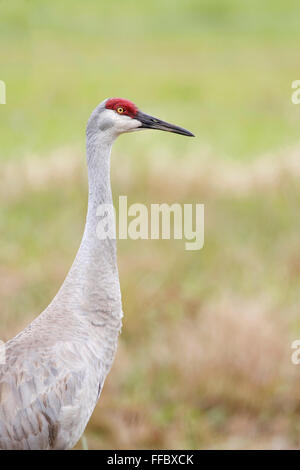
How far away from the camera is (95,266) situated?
306 cm

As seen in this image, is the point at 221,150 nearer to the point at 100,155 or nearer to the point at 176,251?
the point at 176,251

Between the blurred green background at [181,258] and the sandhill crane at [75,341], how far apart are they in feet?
4.33

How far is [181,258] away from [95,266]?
4099mm

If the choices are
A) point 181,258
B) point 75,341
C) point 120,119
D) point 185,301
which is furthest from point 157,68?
point 75,341

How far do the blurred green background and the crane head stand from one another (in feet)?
6.29

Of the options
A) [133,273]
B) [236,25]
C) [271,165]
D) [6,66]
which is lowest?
Answer: [133,273]

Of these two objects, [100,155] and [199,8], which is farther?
[199,8]

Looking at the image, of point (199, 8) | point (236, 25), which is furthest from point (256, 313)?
point (199, 8)

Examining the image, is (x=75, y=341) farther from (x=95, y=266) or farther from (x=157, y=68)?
(x=157, y=68)

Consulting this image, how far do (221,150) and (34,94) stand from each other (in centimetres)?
446

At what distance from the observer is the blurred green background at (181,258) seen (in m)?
5.54

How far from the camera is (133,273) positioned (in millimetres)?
6613

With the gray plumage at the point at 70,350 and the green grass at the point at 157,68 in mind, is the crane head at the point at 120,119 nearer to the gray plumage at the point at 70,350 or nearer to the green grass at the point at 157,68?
the gray plumage at the point at 70,350
